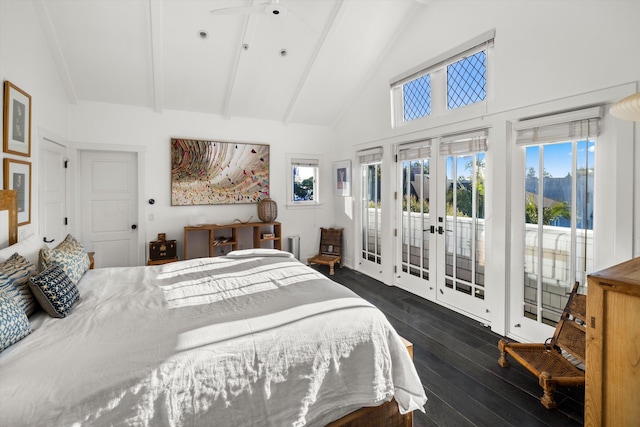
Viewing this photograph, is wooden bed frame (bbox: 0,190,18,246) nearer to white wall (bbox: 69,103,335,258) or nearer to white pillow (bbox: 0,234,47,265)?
white pillow (bbox: 0,234,47,265)

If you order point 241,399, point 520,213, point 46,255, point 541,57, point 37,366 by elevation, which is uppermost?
point 541,57

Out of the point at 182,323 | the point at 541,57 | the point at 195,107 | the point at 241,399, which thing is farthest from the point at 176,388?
the point at 195,107

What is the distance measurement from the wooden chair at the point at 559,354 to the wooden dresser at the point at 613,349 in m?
0.61

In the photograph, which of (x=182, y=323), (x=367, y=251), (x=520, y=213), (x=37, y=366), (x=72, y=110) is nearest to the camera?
(x=37, y=366)

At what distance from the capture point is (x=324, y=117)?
5.51m

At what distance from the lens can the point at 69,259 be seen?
Result: 2189 millimetres

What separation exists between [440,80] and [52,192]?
471 cm

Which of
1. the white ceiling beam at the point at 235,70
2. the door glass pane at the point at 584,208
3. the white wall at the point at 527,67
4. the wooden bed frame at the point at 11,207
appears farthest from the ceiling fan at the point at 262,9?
the door glass pane at the point at 584,208

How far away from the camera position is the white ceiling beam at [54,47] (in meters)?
3.02

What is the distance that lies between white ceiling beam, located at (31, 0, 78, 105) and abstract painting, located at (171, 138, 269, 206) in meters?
1.28

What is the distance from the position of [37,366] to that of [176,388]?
52 cm

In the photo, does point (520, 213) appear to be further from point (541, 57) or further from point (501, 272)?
point (541, 57)

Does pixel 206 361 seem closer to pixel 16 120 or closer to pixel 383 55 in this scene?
pixel 16 120

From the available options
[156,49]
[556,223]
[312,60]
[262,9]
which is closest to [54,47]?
[156,49]
